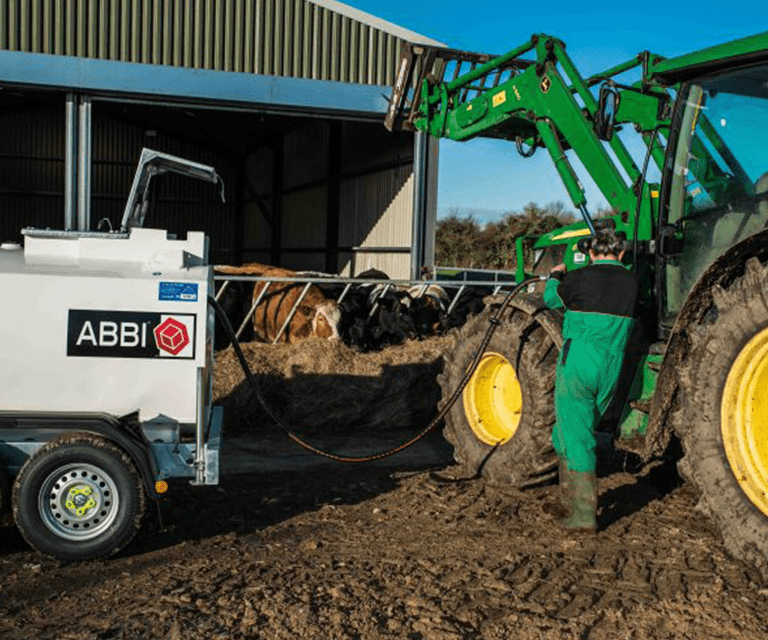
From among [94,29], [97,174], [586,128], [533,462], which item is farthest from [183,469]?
[97,174]

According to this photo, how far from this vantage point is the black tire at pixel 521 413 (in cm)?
615

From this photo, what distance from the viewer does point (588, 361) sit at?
543 cm

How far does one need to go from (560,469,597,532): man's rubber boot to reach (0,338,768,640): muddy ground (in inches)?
4.1

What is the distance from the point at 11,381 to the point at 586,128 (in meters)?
4.35

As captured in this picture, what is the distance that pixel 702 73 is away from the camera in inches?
213

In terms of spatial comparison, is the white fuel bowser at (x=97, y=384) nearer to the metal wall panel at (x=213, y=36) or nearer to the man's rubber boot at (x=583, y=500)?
the man's rubber boot at (x=583, y=500)

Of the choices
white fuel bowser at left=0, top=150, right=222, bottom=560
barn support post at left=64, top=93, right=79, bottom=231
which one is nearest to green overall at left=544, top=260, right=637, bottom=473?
white fuel bowser at left=0, top=150, right=222, bottom=560

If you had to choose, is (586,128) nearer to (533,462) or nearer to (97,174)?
(533,462)

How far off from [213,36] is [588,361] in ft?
37.2

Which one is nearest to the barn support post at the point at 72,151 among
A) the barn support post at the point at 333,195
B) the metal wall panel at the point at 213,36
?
the metal wall panel at the point at 213,36

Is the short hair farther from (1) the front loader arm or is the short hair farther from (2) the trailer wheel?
(2) the trailer wheel

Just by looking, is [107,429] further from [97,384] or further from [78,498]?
[78,498]

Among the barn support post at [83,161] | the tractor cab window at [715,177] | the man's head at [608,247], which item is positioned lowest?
the man's head at [608,247]

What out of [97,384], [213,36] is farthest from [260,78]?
[97,384]
